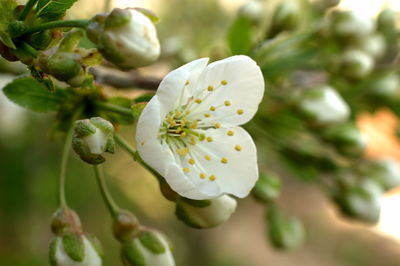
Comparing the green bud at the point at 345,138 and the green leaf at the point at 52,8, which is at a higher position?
the green leaf at the point at 52,8

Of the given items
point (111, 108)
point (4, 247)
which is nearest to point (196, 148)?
point (111, 108)

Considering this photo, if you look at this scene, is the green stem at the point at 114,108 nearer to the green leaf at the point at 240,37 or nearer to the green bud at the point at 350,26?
the green leaf at the point at 240,37

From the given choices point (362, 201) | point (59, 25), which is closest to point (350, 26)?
point (362, 201)

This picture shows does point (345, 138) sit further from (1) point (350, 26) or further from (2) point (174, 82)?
→ (2) point (174, 82)

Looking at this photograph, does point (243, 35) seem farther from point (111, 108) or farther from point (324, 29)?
point (111, 108)

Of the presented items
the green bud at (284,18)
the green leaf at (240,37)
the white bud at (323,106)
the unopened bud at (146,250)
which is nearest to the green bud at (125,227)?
the unopened bud at (146,250)

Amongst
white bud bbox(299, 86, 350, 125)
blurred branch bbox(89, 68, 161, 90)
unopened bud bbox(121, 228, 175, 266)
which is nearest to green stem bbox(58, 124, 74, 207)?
unopened bud bbox(121, 228, 175, 266)
